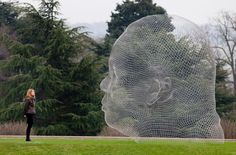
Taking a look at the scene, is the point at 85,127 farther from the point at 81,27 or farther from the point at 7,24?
the point at 7,24

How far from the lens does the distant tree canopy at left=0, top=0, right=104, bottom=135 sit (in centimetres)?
3234

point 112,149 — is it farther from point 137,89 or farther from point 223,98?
point 223,98

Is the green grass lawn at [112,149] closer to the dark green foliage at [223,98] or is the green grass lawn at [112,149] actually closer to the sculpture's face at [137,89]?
the sculpture's face at [137,89]

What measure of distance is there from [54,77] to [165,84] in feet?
52.3

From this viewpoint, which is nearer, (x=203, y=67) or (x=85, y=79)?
(x=203, y=67)

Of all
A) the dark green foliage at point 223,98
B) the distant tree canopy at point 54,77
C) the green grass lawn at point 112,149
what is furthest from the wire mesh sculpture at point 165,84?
the dark green foliage at point 223,98

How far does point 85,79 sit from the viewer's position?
33.9 m

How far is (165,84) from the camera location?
17609 millimetres

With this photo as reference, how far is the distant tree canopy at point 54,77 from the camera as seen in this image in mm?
32344

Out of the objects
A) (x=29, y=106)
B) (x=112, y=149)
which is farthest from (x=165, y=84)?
(x=29, y=106)

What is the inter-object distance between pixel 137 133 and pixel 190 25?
12.8 ft

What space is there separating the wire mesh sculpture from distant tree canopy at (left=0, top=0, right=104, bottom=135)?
14.4 metres

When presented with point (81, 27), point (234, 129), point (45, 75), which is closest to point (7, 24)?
point (81, 27)

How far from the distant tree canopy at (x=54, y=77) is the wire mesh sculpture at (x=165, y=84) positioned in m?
14.4
